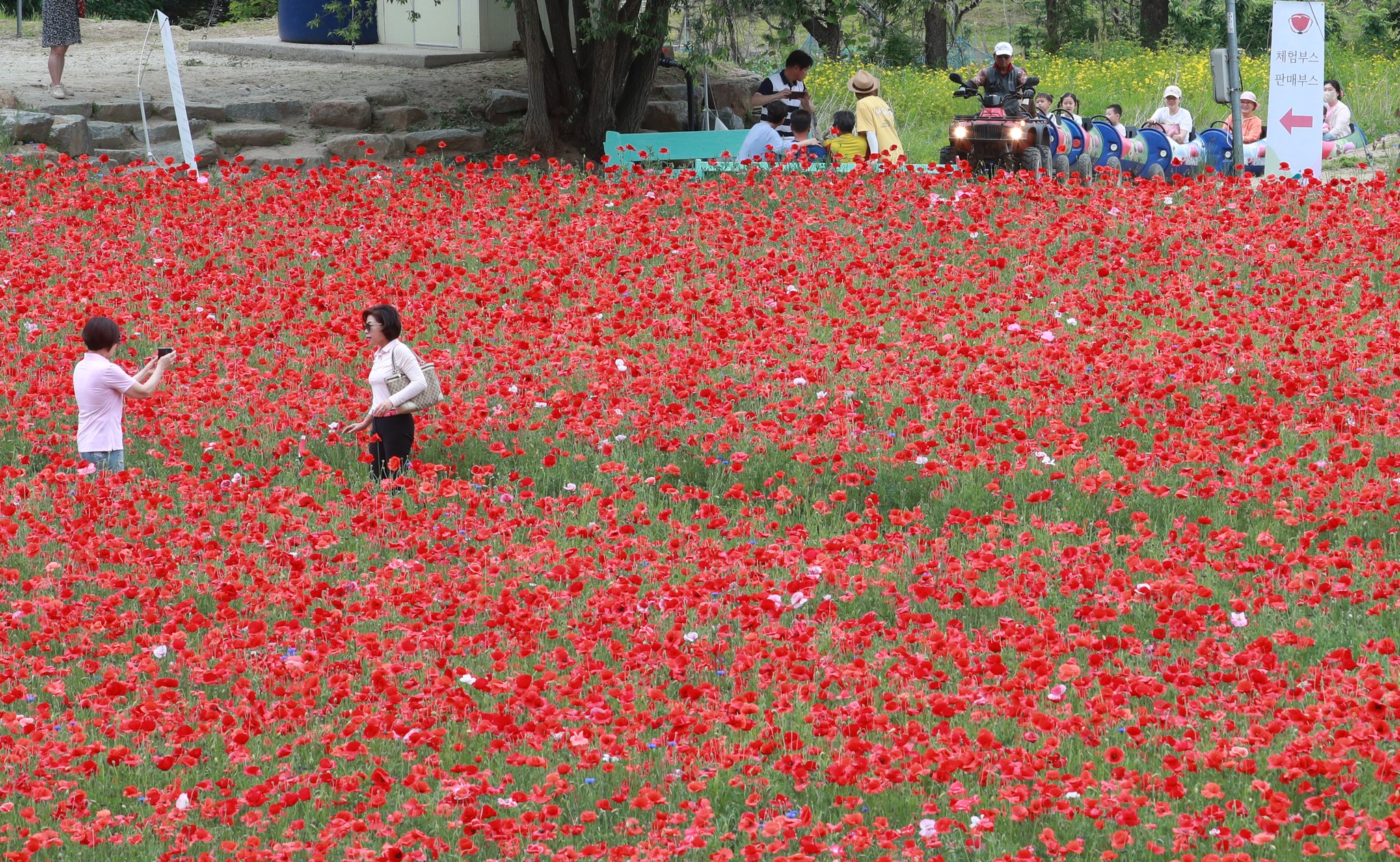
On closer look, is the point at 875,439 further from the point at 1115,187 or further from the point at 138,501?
the point at 1115,187

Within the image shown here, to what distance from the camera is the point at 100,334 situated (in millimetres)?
8180

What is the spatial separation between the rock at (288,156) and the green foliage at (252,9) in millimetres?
12921

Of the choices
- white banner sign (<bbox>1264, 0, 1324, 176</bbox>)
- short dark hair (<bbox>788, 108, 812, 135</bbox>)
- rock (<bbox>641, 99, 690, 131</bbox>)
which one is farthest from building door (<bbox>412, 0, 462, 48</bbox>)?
white banner sign (<bbox>1264, 0, 1324, 176</bbox>)

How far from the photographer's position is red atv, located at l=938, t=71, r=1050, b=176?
1581 centimetres

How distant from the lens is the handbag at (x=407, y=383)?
8234 millimetres

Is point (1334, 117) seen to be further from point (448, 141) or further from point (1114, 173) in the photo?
point (448, 141)

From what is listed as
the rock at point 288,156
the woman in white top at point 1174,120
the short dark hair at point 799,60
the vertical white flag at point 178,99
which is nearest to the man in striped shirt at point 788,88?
the short dark hair at point 799,60

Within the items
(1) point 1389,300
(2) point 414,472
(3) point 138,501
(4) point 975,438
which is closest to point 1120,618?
(4) point 975,438

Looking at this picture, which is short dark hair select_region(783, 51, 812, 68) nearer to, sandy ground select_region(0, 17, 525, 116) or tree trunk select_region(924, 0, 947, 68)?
sandy ground select_region(0, 17, 525, 116)

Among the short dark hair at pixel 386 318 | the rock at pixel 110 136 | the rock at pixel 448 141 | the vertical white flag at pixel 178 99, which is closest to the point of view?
the short dark hair at pixel 386 318

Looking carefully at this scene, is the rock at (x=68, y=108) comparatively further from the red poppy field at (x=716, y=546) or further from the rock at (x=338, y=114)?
the red poppy field at (x=716, y=546)

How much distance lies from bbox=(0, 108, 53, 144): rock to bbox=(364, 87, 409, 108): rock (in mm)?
3494

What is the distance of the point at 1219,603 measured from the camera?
20.9 feet

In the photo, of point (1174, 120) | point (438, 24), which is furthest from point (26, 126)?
point (1174, 120)
